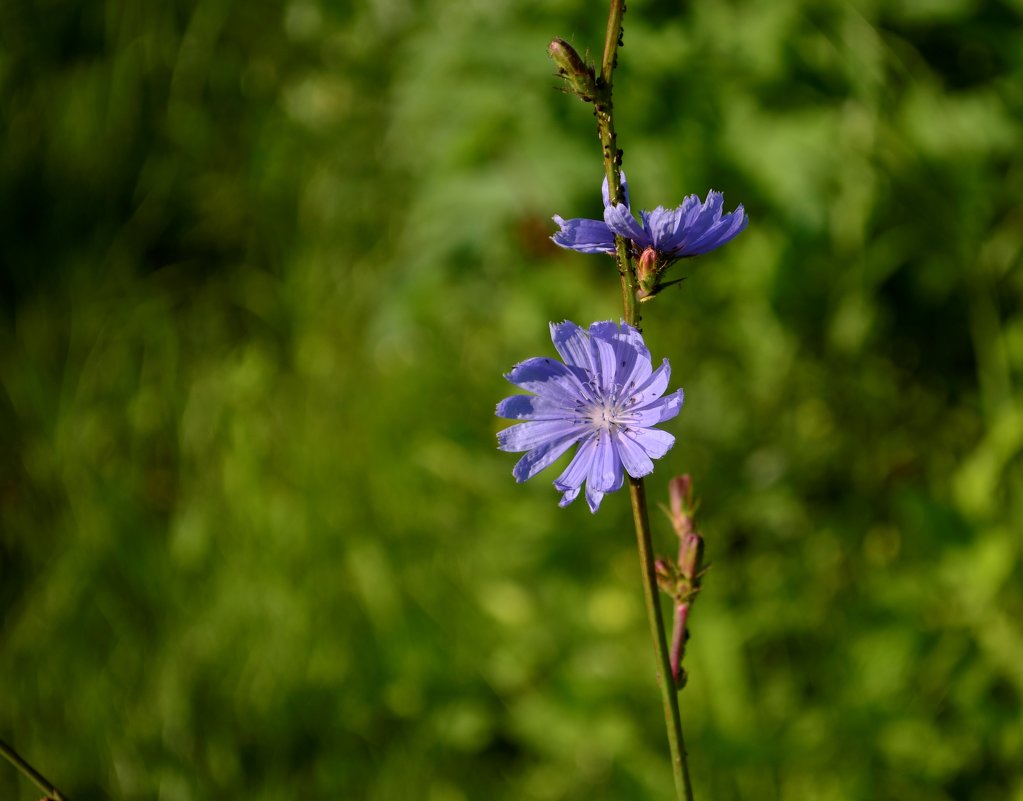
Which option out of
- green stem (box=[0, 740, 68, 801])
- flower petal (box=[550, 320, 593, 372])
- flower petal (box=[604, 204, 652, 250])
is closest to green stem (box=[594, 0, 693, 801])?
flower petal (box=[604, 204, 652, 250])

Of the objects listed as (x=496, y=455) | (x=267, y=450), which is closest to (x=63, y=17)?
(x=267, y=450)

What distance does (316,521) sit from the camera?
3.26 meters

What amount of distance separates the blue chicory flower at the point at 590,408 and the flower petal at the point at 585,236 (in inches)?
3.4

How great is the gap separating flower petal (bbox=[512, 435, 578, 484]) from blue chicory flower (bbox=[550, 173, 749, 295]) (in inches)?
8.7

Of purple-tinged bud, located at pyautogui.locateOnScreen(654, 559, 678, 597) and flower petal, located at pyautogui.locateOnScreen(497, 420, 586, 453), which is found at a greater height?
flower petal, located at pyautogui.locateOnScreen(497, 420, 586, 453)

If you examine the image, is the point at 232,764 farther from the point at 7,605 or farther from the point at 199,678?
the point at 7,605

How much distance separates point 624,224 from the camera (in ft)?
3.18

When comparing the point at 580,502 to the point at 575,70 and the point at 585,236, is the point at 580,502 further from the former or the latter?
the point at 575,70

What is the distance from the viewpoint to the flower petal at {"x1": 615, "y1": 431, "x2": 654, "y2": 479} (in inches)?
37.9

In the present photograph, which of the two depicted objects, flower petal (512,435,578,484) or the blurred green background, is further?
the blurred green background

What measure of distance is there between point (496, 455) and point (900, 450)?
1314 mm

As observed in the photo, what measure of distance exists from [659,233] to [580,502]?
6.47ft

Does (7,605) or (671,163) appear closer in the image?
(671,163)

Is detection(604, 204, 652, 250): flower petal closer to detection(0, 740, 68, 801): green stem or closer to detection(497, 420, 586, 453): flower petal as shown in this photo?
detection(497, 420, 586, 453): flower petal
